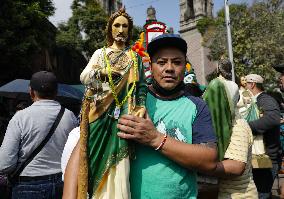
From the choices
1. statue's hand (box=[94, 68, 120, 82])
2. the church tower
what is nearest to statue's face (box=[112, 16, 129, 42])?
statue's hand (box=[94, 68, 120, 82])

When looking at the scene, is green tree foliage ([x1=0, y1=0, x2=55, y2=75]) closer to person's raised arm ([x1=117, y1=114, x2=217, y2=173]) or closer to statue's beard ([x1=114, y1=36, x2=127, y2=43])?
statue's beard ([x1=114, y1=36, x2=127, y2=43])

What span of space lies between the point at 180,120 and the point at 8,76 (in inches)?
568

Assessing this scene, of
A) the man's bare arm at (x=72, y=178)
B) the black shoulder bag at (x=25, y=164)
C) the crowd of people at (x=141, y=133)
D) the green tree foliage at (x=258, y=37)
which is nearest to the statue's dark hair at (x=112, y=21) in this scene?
the crowd of people at (x=141, y=133)

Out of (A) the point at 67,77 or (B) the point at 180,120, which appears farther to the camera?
(A) the point at 67,77

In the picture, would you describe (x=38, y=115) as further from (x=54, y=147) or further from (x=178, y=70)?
(x=178, y=70)

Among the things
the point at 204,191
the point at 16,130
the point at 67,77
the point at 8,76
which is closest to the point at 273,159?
the point at 204,191

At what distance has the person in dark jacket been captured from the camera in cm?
382

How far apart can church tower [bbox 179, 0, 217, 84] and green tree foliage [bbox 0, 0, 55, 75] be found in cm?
2725

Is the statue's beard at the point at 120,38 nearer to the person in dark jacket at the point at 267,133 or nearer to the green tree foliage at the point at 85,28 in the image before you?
the person in dark jacket at the point at 267,133

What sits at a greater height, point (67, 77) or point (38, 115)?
point (67, 77)

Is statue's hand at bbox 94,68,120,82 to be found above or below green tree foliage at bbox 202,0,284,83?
below

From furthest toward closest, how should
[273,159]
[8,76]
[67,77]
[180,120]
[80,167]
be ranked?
[67,77] < [8,76] < [273,159] < [180,120] < [80,167]

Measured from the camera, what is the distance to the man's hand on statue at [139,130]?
64.2 inches

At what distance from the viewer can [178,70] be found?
1.84m
